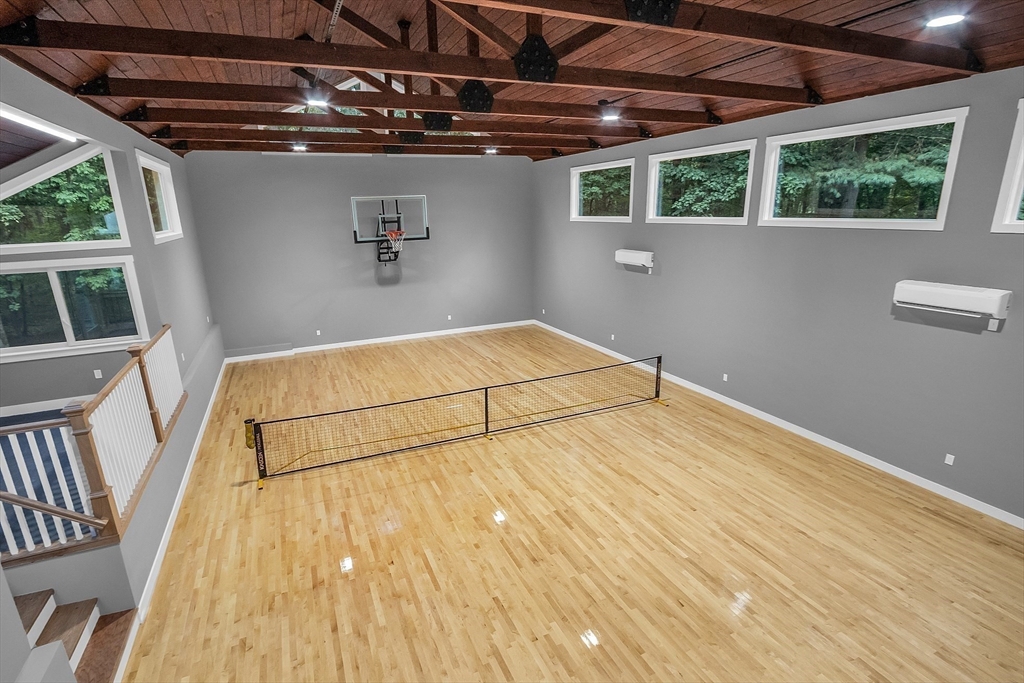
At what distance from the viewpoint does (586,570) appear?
11.0 feet

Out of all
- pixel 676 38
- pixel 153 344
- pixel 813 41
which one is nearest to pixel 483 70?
pixel 676 38

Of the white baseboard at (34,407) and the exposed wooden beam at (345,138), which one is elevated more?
the exposed wooden beam at (345,138)

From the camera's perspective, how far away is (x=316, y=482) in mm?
4539

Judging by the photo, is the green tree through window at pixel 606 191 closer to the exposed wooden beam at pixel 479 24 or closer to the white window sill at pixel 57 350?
the exposed wooden beam at pixel 479 24

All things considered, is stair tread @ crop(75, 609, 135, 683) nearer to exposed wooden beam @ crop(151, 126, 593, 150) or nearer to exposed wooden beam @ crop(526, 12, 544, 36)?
exposed wooden beam @ crop(526, 12, 544, 36)

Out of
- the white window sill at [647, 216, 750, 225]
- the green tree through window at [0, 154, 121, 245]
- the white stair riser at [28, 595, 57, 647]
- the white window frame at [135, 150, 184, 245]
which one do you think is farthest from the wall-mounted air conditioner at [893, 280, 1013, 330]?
the green tree through window at [0, 154, 121, 245]

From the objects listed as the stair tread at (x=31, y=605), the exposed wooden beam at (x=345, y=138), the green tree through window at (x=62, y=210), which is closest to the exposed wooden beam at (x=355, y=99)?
the exposed wooden beam at (x=345, y=138)

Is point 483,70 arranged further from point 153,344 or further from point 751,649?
point 751,649

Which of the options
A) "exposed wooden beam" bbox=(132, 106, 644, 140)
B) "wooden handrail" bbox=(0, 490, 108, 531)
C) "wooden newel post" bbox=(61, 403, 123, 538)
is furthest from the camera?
"exposed wooden beam" bbox=(132, 106, 644, 140)

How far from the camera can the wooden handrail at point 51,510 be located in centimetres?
250

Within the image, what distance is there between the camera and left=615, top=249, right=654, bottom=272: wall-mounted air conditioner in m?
6.84

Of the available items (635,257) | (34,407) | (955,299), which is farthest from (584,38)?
(34,407)

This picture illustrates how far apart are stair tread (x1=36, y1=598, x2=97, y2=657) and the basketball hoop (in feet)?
21.7

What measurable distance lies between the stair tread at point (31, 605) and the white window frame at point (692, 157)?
21.9 feet
